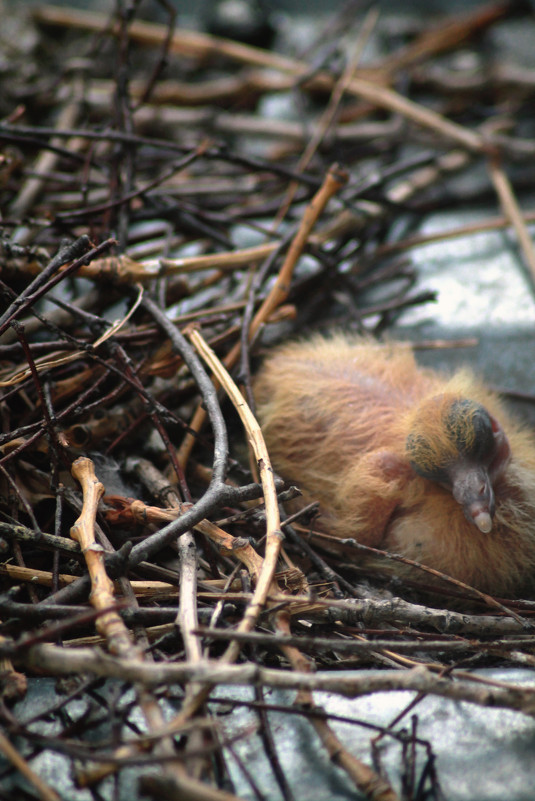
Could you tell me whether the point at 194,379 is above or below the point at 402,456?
above

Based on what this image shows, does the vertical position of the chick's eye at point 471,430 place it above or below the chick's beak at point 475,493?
above

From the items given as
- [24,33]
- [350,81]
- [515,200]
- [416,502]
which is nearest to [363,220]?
[515,200]

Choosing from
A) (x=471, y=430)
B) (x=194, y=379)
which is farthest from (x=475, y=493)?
(x=194, y=379)

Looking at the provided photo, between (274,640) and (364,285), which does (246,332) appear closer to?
(364,285)

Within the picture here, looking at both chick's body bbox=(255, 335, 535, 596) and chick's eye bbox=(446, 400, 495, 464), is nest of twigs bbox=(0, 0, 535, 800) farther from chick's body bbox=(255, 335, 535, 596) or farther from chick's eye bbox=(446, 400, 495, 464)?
chick's eye bbox=(446, 400, 495, 464)

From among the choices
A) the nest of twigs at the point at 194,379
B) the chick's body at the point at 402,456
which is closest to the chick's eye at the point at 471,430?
the chick's body at the point at 402,456

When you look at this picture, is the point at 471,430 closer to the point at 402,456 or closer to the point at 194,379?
the point at 402,456

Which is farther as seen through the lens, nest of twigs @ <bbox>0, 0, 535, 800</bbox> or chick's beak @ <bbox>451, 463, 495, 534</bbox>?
chick's beak @ <bbox>451, 463, 495, 534</bbox>

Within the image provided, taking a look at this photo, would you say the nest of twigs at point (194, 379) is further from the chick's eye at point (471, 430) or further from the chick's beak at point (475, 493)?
the chick's eye at point (471, 430)

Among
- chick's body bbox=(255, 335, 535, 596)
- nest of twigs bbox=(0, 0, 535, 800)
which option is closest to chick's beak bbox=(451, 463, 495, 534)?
chick's body bbox=(255, 335, 535, 596)
